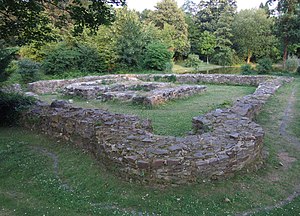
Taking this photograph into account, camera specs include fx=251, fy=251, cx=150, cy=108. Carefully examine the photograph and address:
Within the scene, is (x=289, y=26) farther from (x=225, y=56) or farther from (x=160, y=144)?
(x=160, y=144)

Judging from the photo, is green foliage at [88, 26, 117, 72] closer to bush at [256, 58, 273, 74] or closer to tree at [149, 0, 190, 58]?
bush at [256, 58, 273, 74]

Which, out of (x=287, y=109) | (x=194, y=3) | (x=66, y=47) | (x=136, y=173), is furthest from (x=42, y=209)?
(x=194, y=3)

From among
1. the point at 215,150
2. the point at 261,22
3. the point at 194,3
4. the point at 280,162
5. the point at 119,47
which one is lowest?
the point at 280,162

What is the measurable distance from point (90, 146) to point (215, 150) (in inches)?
111

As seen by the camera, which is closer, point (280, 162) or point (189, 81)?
point (280, 162)

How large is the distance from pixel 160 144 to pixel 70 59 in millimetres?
18540

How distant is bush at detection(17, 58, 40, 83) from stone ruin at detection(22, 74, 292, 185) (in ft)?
37.4

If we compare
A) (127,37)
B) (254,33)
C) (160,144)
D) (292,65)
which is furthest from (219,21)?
(160,144)

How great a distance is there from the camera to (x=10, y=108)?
8273mm

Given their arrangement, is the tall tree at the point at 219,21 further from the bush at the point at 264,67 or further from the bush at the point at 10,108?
the bush at the point at 10,108

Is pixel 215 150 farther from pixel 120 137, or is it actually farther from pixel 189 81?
pixel 189 81

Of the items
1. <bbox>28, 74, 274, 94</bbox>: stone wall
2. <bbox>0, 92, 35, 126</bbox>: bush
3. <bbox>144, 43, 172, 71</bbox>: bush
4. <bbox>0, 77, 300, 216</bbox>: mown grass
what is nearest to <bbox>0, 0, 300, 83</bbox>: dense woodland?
<bbox>144, 43, 172, 71</bbox>: bush

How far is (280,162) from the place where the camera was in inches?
→ 213

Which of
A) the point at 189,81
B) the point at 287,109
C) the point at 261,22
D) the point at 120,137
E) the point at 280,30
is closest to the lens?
the point at 120,137
